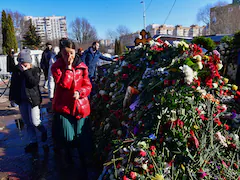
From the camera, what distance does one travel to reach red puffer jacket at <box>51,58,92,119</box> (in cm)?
255

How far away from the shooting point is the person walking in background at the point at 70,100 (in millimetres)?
2537

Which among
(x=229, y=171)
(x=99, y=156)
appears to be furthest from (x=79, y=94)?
(x=229, y=171)

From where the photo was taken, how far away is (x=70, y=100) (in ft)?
8.51

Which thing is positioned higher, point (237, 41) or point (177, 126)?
point (237, 41)

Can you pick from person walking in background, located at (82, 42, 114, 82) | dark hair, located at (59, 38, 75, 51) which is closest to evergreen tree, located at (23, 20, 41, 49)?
person walking in background, located at (82, 42, 114, 82)

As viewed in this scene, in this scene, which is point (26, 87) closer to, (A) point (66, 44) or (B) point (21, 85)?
(B) point (21, 85)

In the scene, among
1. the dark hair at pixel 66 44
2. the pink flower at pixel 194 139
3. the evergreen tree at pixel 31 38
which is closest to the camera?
the pink flower at pixel 194 139

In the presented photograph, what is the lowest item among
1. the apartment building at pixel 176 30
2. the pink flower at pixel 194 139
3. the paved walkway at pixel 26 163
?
the paved walkway at pixel 26 163

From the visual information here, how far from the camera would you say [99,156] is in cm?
294

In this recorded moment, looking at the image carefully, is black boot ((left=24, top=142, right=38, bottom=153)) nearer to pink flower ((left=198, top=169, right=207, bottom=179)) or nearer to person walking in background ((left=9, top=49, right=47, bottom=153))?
person walking in background ((left=9, top=49, right=47, bottom=153))

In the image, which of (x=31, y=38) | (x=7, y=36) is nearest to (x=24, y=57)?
(x=7, y=36)

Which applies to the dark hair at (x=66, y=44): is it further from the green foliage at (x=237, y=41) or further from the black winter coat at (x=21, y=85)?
the green foliage at (x=237, y=41)

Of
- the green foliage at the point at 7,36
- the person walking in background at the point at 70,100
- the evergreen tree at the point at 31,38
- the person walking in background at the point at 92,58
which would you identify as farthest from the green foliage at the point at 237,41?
the evergreen tree at the point at 31,38

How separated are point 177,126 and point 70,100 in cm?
131
